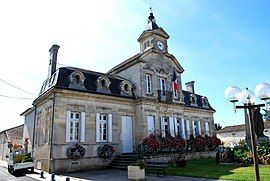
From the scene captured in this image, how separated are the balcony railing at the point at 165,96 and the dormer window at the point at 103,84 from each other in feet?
15.0

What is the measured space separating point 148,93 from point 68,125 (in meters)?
7.07

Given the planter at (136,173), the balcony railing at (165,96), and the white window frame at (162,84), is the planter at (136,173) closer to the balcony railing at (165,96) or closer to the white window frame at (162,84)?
the balcony railing at (165,96)

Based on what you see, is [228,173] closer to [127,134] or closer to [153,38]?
[127,134]

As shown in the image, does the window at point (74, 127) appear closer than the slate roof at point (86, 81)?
Yes

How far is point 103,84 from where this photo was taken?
17062 mm

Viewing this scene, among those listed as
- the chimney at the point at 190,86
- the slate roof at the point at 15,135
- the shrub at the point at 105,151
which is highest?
the chimney at the point at 190,86

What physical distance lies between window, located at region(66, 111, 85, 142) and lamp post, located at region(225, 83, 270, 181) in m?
11.1

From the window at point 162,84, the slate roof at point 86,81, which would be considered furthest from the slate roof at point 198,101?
the slate roof at point 86,81

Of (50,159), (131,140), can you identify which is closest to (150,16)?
(131,140)

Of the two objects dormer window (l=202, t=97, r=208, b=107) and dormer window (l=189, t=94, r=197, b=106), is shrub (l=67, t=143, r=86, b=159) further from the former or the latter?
dormer window (l=202, t=97, r=208, b=107)

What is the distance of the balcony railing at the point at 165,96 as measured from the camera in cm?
1931

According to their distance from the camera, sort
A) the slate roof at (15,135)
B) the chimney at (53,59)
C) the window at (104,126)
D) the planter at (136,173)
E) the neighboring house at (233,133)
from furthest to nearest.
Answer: the neighboring house at (233,133), the slate roof at (15,135), the chimney at (53,59), the window at (104,126), the planter at (136,173)

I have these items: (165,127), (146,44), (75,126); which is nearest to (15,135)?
(75,126)

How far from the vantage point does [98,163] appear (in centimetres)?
1518
